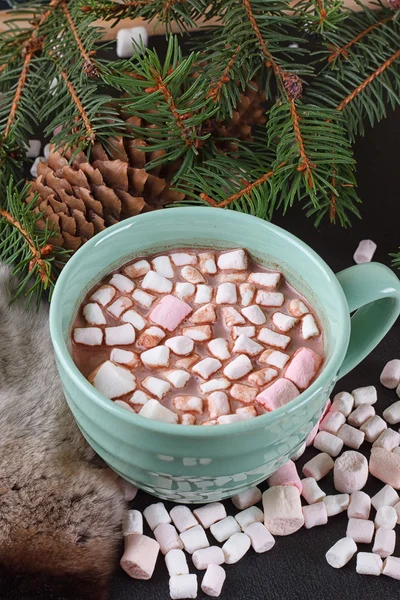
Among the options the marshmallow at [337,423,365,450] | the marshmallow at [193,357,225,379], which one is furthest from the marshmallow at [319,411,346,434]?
the marshmallow at [193,357,225,379]

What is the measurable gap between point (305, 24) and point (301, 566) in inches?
29.5

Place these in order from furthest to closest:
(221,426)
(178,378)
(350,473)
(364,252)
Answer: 1. (364,252)
2. (350,473)
3. (178,378)
4. (221,426)

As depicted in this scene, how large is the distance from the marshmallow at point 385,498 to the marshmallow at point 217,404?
0.25m

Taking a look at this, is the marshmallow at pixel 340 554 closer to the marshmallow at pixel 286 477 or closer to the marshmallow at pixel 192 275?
the marshmallow at pixel 286 477

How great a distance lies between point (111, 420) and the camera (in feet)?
2.63

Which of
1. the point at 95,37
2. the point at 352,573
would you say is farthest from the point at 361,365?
the point at 95,37

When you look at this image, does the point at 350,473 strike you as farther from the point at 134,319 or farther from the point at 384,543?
the point at 134,319

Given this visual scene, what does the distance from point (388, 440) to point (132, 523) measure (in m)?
0.34

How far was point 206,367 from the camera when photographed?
2.91 ft

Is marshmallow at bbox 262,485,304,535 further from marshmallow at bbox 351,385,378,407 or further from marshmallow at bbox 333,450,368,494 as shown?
marshmallow at bbox 351,385,378,407

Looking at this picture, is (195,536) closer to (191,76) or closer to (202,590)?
(202,590)

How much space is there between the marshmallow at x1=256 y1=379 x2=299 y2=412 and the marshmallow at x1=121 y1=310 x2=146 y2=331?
0.17 m

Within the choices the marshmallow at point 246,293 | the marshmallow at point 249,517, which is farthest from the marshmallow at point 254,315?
the marshmallow at point 249,517

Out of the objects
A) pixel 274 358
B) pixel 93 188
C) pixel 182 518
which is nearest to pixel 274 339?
pixel 274 358
